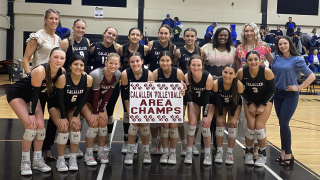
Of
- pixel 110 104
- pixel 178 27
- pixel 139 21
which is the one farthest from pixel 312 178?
pixel 139 21

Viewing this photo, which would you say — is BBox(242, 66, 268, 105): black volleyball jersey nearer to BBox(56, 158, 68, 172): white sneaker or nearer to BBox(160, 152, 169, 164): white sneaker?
BBox(160, 152, 169, 164): white sneaker

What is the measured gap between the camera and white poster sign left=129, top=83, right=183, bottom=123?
3.80 m

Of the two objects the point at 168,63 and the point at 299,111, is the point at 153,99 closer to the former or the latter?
the point at 168,63

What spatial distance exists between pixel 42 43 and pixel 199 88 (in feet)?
6.56

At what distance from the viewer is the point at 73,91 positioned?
11.5ft

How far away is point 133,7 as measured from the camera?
16047 millimetres

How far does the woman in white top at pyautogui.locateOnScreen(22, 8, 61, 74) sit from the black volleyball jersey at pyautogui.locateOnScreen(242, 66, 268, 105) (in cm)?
244

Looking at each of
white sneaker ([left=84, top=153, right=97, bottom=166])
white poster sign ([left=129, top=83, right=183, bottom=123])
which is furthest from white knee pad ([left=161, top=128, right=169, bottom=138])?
white sneaker ([left=84, top=153, right=97, bottom=166])

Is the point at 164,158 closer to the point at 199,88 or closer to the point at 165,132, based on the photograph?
the point at 165,132

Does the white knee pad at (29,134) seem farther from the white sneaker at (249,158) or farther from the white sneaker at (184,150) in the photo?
the white sneaker at (249,158)

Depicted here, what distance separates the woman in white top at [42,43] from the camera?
372cm

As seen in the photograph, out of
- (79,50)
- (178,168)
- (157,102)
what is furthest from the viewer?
(79,50)

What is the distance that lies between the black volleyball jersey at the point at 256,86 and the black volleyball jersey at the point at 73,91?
1.97 metres

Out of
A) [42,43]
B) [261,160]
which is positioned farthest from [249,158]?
[42,43]
